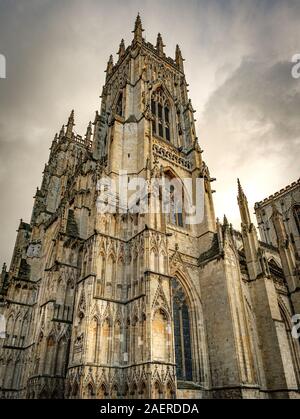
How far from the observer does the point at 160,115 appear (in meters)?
27.1

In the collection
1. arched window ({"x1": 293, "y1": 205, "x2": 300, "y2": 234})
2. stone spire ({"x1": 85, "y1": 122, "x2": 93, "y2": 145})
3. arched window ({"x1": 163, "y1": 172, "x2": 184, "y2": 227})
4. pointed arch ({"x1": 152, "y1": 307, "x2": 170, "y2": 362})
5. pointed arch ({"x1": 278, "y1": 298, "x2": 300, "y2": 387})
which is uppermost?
stone spire ({"x1": 85, "y1": 122, "x2": 93, "y2": 145})

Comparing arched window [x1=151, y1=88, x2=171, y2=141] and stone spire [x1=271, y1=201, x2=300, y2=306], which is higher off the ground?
arched window [x1=151, y1=88, x2=171, y2=141]

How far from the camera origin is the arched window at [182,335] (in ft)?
51.4

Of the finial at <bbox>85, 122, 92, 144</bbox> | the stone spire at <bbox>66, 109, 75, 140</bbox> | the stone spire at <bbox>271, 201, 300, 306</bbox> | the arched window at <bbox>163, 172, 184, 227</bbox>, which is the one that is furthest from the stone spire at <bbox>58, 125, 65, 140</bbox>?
the stone spire at <bbox>271, 201, 300, 306</bbox>

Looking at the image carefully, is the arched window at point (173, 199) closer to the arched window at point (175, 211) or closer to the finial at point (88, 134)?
the arched window at point (175, 211)

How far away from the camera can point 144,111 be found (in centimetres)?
2303

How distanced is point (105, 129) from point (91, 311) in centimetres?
1717

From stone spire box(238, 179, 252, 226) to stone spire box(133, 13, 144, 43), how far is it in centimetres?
1658

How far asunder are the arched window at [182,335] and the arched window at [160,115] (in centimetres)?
1267

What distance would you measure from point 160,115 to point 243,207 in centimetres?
1016

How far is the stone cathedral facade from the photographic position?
1379 centimetres

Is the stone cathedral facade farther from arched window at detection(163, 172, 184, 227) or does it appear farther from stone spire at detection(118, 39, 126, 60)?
stone spire at detection(118, 39, 126, 60)

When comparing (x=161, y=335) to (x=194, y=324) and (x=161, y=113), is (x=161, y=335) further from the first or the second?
(x=161, y=113)

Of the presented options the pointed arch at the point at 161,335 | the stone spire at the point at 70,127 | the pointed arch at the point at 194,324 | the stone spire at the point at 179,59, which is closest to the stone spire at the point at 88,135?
the stone spire at the point at 70,127
